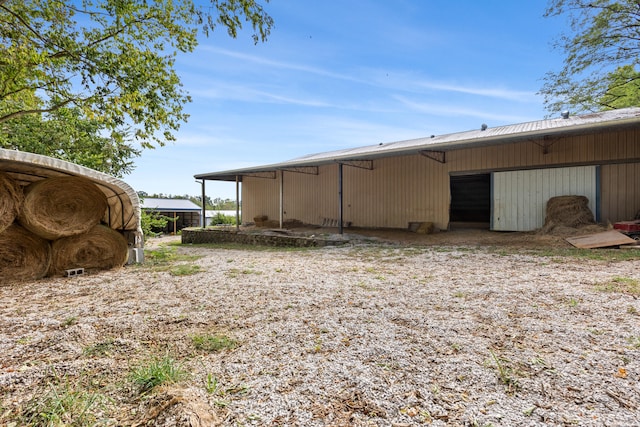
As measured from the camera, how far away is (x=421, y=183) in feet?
37.5

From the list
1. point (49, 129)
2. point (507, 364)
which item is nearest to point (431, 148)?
point (507, 364)

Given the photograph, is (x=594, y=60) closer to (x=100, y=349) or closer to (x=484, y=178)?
(x=484, y=178)

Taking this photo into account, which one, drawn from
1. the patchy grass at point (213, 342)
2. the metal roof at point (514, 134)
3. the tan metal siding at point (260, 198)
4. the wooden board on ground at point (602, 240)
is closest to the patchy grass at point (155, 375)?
the patchy grass at point (213, 342)

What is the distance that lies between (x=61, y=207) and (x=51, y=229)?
378 millimetres

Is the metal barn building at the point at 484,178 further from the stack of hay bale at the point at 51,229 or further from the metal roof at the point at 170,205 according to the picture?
the metal roof at the point at 170,205

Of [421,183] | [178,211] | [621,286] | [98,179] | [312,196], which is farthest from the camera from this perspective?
[178,211]

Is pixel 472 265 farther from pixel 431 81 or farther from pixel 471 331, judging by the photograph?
pixel 431 81

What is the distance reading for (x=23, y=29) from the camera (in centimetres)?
700

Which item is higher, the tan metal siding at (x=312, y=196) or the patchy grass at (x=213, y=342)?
the tan metal siding at (x=312, y=196)

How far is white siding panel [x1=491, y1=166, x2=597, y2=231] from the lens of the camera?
8562 mm

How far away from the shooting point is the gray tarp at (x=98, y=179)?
422 cm

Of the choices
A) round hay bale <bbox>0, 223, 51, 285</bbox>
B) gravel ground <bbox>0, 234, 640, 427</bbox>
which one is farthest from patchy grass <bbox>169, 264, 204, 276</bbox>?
round hay bale <bbox>0, 223, 51, 285</bbox>

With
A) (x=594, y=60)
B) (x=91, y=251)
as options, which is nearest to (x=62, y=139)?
(x=91, y=251)

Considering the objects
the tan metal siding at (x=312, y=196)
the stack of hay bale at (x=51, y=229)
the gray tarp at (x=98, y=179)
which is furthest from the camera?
the tan metal siding at (x=312, y=196)
